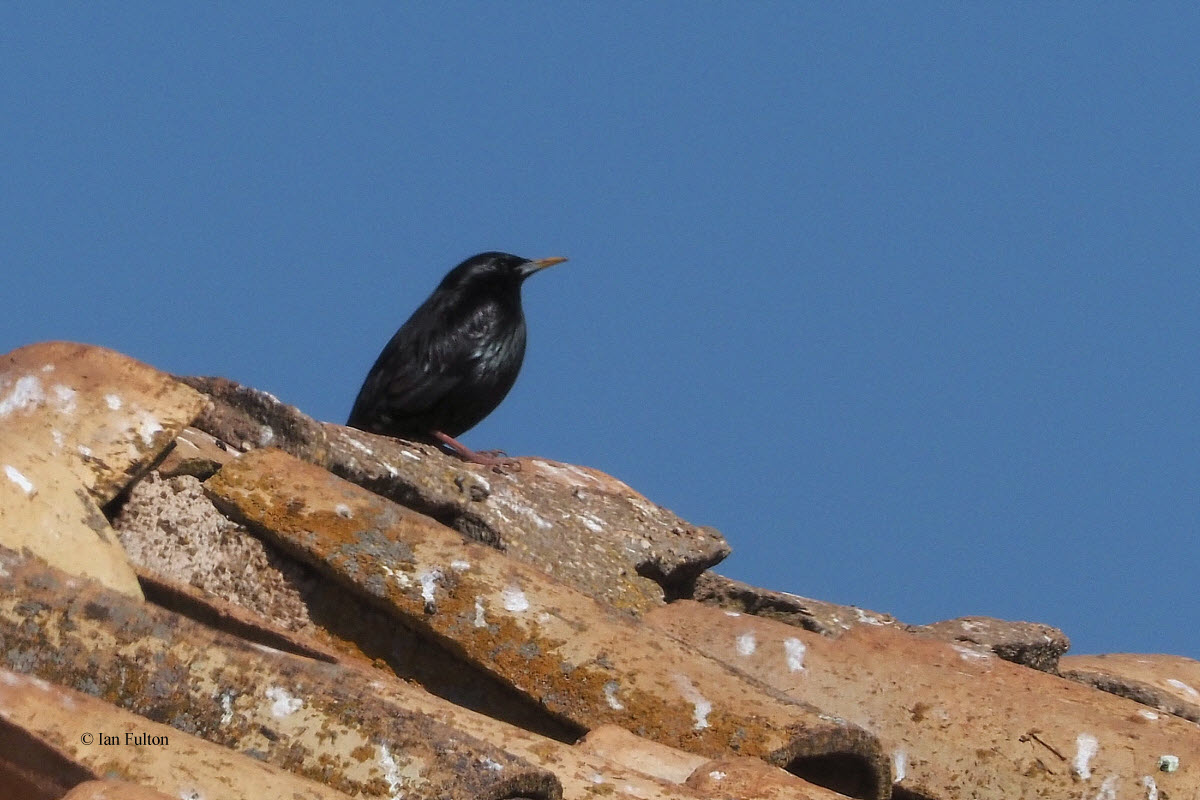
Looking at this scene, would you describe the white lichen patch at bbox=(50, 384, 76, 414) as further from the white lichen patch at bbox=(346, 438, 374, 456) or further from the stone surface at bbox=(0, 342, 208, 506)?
the white lichen patch at bbox=(346, 438, 374, 456)

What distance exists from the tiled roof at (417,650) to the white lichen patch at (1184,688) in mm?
509

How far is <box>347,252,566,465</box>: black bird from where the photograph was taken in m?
7.68

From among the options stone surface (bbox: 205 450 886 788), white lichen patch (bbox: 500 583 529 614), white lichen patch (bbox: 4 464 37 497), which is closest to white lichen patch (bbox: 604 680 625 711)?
stone surface (bbox: 205 450 886 788)

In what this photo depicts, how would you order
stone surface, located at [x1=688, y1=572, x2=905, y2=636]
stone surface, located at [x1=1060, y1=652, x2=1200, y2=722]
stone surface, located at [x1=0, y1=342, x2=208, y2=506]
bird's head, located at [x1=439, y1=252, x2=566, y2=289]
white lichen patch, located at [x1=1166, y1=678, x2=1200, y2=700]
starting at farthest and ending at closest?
bird's head, located at [x1=439, y1=252, x2=566, y2=289], white lichen patch, located at [x1=1166, y1=678, x2=1200, y2=700], stone surface, located at [x1=1060, y1=652, x2=1200, y2=722], stone surface, located at [x1=688, y1=572, x2=905, y2=636], stone surface, located at [x1=0, y1=342, x2=208, y2=506]

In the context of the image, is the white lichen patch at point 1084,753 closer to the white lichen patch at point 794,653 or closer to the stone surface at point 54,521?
the white lichen patch at point 794,653

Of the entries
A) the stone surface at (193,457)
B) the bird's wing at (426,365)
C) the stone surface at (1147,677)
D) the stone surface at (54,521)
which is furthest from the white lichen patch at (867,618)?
the bird's wing at (426,365)

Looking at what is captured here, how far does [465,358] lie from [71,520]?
15.9ft

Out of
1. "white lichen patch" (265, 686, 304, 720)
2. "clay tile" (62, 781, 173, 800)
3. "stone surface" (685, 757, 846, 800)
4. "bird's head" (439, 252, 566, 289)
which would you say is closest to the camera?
"clay tile" (62, 781, 173, 800)

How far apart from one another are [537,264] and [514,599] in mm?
5045

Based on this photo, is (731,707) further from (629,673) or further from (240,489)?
(240,489)

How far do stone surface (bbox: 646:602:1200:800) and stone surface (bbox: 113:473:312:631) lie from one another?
3.31ft

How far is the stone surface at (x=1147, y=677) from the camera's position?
4.43 metres

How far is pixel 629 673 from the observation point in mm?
3324

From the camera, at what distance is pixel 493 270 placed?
8.30 metres
